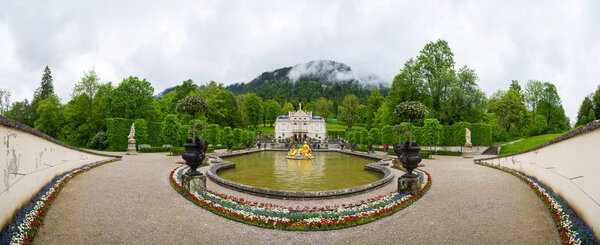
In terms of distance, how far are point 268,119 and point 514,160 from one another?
75.6 metres

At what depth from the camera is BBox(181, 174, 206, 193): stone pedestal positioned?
794 centimetres

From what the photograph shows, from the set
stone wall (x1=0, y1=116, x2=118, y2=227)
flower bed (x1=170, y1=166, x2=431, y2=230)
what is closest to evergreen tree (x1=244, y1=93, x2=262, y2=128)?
stone wall (x1=0, y1=116, x2=118, y2=227)

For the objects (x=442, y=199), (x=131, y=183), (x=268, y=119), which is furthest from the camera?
(x=268, y=119)

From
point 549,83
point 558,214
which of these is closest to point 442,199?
point 558,214

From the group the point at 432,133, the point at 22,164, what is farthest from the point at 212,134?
the point at 22,164

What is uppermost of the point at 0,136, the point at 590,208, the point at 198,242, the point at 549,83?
the point at 549,83

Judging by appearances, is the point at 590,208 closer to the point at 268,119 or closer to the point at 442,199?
the point at 442,199

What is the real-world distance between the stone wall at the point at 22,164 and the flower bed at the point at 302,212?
3.44 meters

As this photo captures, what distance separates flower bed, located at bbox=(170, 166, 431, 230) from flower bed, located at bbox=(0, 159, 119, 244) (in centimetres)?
301

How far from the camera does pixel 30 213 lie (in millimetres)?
5035

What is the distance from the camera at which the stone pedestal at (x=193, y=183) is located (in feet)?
26.1

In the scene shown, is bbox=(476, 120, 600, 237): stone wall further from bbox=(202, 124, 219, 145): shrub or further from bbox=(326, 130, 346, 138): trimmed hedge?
bbox=(326, 130, 346, 138): trimmed hedge

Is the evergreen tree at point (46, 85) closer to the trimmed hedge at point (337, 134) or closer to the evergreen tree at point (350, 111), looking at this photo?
the trimmed hedge at point (337, 134)

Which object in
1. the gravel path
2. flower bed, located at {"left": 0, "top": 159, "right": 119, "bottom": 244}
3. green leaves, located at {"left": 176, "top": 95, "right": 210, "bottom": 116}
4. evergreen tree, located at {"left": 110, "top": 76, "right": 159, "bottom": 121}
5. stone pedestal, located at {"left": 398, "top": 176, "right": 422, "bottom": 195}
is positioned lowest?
the gravel path
